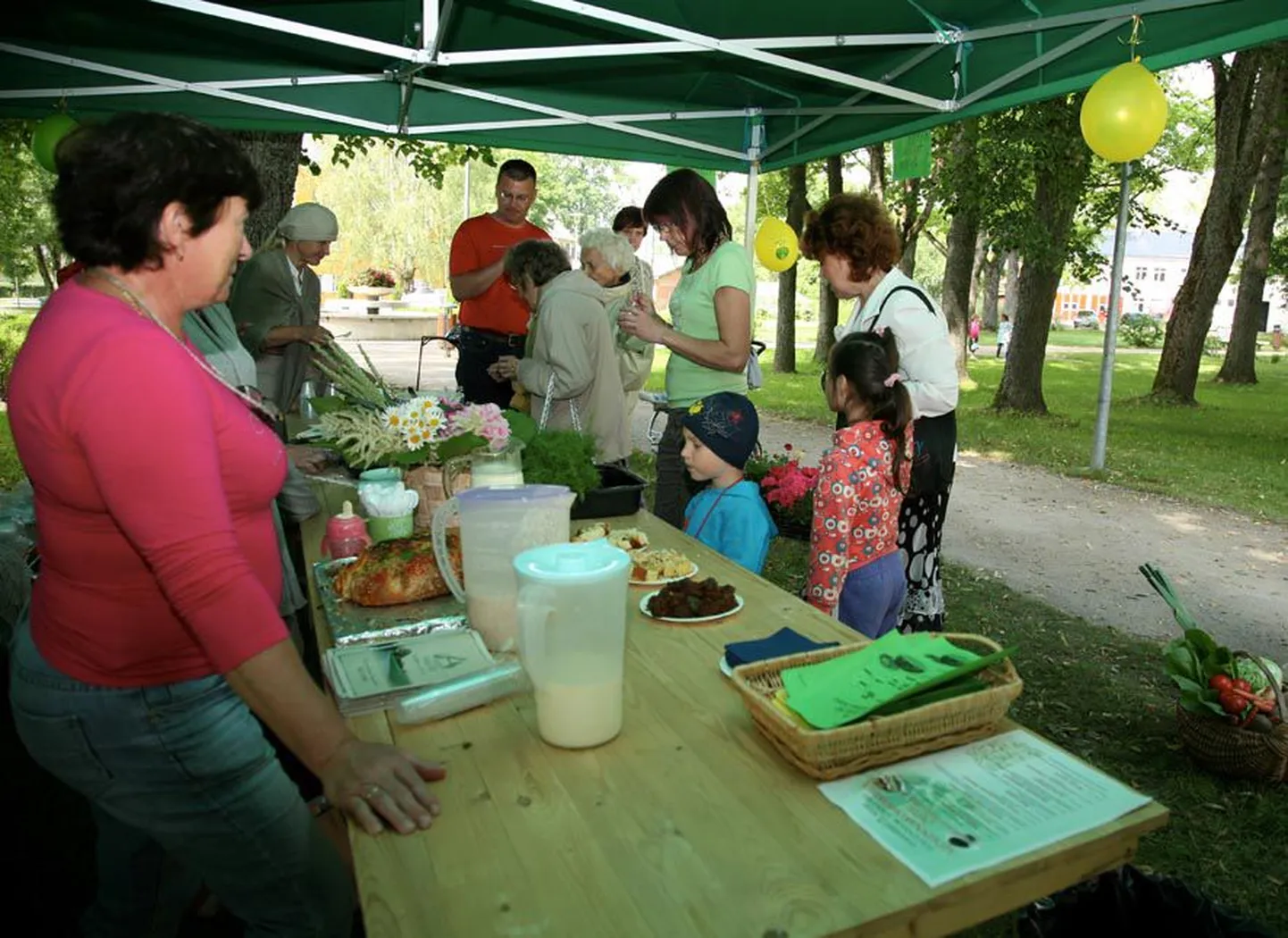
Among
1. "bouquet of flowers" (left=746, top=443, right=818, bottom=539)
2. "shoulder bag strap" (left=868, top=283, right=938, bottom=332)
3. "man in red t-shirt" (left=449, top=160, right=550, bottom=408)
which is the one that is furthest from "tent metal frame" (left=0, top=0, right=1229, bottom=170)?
"bouquet of flowers" (left=746, top=443, right=818, bottom=539)

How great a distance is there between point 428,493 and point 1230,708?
8.83 ft

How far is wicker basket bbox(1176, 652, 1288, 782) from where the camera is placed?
2900 mm

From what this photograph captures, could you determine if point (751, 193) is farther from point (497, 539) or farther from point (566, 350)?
point (497, 539)

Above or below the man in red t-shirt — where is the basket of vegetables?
below

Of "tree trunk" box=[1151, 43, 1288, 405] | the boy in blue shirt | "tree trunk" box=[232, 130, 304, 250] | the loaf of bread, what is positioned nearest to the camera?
the loaf of bread

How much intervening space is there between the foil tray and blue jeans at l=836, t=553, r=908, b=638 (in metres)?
1.31

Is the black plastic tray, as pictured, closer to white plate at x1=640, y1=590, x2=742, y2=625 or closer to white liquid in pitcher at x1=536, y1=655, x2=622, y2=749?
white plate at x1=640, y1=590, x2=742, y2=625

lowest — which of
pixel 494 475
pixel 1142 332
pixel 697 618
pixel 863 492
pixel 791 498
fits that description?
pixel 791 498

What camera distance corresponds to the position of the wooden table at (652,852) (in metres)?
1.00

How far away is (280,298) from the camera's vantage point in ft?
14.9

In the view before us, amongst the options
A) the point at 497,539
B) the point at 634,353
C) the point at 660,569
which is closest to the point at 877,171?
the point at 634,353

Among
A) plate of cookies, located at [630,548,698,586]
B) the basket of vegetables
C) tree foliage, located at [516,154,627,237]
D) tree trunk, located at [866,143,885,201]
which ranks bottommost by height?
the basket of vegetables

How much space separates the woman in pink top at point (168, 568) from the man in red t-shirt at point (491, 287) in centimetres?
364

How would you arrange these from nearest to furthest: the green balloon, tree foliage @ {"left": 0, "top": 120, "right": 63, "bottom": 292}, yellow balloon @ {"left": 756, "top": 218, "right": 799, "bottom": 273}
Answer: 1. the green balloon
2. yellow balloon @ {"left": 756, "top": 218, "right": 799, "bottom": 273}
3. tree foliage @ {"left": 0, "top": 120, "right": 63, "bottom": 292}
